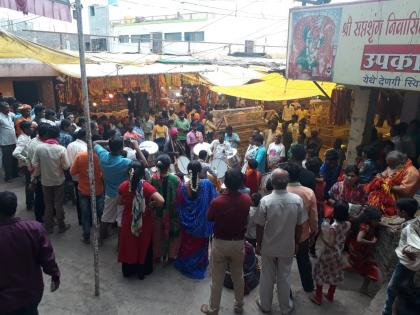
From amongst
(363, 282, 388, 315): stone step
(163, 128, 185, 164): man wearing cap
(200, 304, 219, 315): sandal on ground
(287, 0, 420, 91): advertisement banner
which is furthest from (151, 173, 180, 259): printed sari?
(163, 128, 185, 164): man wearing cap

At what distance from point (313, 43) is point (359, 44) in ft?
3.21

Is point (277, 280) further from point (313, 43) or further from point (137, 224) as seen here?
point (313, 43)

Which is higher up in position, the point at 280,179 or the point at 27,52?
the point at 27,52

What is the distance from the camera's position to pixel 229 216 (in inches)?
141

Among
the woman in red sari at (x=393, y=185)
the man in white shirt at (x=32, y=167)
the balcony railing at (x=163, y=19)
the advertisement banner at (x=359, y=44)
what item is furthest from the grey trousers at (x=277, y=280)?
the balcony railing at (x=163, y=19)

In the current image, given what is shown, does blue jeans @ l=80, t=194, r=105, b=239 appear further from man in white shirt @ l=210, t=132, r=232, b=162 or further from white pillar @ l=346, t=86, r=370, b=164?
white pillar @ l=346, t=86, r=370, b=164

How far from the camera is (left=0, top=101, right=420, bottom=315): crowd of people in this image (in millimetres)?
3236

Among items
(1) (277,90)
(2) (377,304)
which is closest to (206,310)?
(2) (377,304)

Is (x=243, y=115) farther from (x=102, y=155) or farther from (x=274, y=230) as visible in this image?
(x=274, y=230)

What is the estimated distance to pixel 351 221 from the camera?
4477 millimetres

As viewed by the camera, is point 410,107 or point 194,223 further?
point 410,107

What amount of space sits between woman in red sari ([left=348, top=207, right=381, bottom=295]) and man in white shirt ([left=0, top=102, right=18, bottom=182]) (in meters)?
6.95

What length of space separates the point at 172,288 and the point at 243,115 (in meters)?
7.30

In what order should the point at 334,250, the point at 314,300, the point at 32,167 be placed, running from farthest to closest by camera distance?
1. the point at 32,167
2. the point at 314,300
3. the point at 334,250
